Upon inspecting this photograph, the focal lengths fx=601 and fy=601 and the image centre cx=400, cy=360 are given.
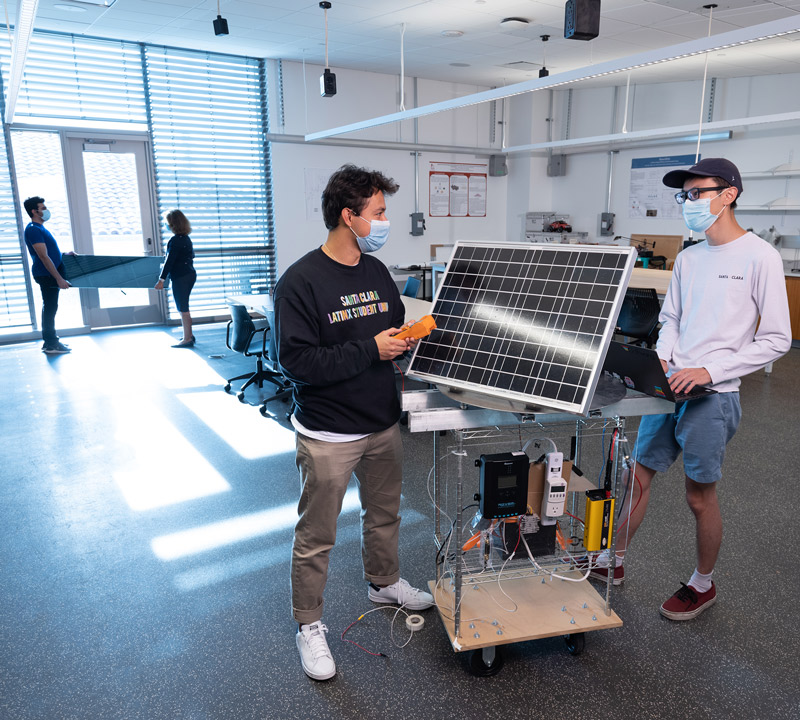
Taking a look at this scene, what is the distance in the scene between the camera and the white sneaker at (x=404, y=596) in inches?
86.7

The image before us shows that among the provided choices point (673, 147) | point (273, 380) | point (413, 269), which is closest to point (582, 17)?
point (273, 380)

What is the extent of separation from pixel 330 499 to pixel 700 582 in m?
1.42

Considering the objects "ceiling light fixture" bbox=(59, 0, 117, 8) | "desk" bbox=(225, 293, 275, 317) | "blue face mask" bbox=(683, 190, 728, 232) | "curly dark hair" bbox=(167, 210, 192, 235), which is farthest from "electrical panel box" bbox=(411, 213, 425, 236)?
"blue face mask" bbox=(683, 190, 728, 232)

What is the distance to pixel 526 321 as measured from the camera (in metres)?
1.77

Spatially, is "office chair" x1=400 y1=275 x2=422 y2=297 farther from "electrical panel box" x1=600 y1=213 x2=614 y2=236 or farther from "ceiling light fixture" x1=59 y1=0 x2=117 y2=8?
"electrical panel box" x1=600 y1=213 x2=614 y2=236

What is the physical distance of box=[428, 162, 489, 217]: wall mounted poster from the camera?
353 inches

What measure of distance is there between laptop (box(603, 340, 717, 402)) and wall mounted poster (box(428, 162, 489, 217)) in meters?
7.47

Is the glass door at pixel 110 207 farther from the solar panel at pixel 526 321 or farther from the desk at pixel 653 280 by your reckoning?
the solar panel at pixel 526 321

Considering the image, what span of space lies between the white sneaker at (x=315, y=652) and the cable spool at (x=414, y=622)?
31 cm

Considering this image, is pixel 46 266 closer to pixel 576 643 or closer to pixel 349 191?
pixel 349 191

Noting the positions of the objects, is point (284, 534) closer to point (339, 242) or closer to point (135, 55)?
point (339, 242)

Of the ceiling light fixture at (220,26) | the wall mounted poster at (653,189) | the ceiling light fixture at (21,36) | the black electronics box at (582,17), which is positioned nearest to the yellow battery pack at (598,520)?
the black electronics box at (582,17)

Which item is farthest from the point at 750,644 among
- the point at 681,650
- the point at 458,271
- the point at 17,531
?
the point at 17,531

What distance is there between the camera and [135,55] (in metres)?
6.61
